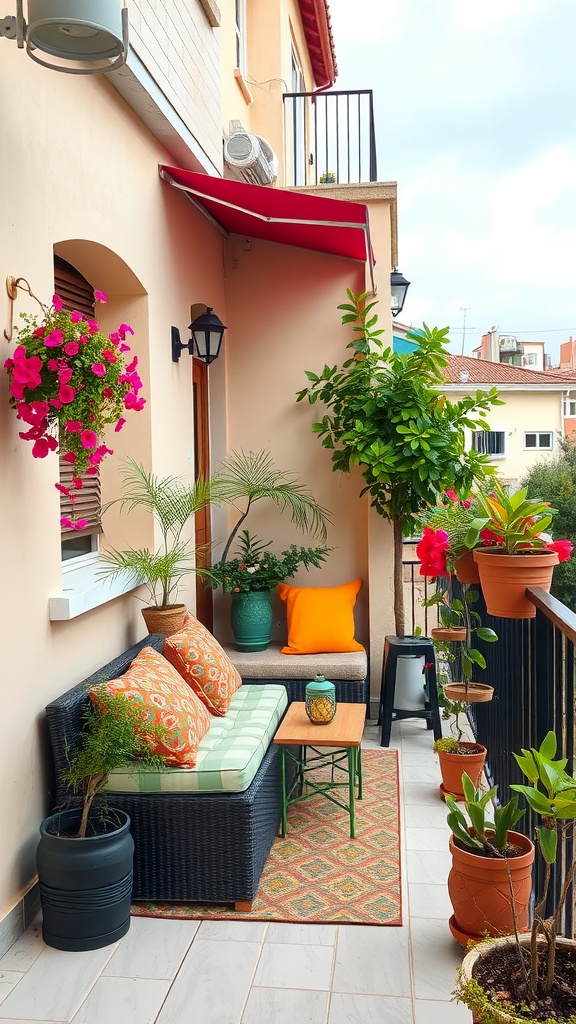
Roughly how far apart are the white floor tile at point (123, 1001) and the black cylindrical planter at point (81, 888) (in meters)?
0.22

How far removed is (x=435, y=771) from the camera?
201 inches

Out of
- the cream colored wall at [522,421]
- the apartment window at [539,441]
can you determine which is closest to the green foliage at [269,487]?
the cream colored wall at [522,421]

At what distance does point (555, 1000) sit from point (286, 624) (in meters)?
4.73

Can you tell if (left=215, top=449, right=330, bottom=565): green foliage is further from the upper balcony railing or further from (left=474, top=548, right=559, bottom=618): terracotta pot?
(left=474, top=548, right=559, bottom=618): terracotta pot

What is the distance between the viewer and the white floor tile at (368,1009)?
2666 mm

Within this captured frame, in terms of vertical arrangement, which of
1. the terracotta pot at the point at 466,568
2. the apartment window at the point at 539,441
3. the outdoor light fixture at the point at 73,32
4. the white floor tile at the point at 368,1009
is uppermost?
the outdoor light fixture at the point at 73,32

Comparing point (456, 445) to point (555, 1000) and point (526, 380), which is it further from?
point (526, 380)

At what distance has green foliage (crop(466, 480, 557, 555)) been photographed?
10.0 feet

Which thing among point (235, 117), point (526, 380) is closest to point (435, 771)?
point (235, 117)

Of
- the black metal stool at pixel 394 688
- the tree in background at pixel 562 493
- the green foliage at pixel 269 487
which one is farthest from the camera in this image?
the tree in background at pixel 562 493

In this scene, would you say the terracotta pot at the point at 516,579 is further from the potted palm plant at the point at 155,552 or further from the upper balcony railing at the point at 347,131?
the upper balcony railing at the point at 347,131

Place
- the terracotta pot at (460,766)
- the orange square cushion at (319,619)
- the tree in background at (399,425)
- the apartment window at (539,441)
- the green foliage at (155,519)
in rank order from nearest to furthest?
the terracotta pot at (460,766) → the green foliage at (155,519) → the tree in background at (399,425) → the orange square cushion at (319,619) → the apartment window at (539,441)

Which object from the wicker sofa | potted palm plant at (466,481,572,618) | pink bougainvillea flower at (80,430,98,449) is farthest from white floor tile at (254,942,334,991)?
pink bougainvillea flower at (80,430,98,449)

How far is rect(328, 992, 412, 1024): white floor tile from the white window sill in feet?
5.57
